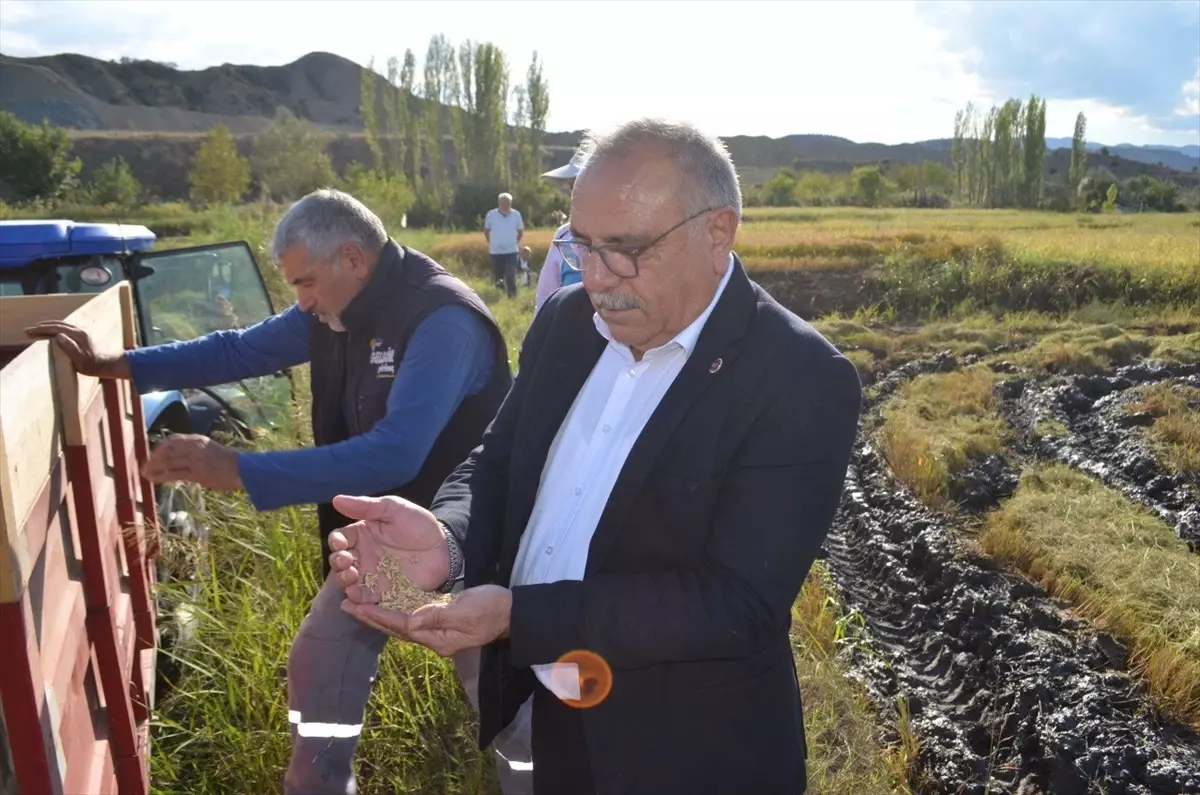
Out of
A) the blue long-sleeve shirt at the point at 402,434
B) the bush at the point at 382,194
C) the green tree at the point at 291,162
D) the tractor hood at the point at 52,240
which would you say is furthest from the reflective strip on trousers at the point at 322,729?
the green tree at the point at 291,162

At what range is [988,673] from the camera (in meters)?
4.44

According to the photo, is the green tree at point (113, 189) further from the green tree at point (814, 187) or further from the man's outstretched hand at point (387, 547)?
the man's outstretched hand at point (387, 547)

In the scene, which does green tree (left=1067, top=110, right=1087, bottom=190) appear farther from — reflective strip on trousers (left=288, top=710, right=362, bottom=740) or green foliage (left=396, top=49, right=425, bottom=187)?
reflective strip on trousers (left=288, top=710, right=362, bottom=740)

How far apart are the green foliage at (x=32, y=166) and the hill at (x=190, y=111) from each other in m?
22.3

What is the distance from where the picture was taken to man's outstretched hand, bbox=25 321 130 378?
232cm

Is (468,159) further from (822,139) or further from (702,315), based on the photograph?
(822,139)

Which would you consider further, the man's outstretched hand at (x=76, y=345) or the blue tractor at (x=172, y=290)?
the blue tractor at (x=172, y=290)

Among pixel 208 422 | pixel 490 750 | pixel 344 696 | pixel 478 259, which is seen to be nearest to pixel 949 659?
pixel 490 750

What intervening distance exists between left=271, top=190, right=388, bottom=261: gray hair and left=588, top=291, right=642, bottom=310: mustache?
1106 millimetres

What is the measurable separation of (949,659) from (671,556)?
141 inches

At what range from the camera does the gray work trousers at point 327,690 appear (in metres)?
2.38

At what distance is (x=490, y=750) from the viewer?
2.92 m

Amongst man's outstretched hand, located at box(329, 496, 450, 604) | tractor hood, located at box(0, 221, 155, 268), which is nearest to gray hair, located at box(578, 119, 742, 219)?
man's outstretched hand, located at box(329, 496, 450, 604)

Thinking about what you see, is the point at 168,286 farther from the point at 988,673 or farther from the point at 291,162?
the point at 291,162
